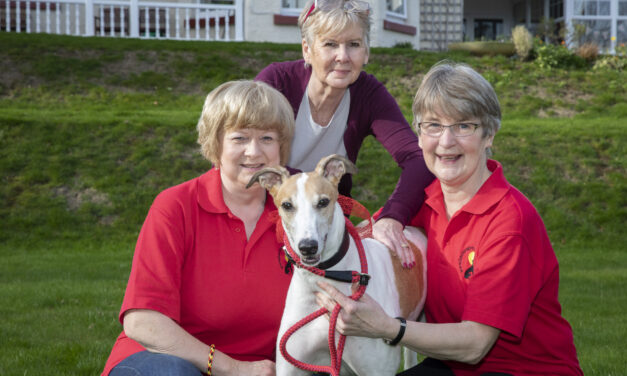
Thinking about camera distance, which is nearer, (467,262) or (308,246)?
(308,246)

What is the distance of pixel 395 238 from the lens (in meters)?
3.65

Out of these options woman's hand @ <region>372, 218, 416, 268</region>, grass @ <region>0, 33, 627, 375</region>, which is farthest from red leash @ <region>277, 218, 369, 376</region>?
grass @ <region>0, 33, 627, 375</region>

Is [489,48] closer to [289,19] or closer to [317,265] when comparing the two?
[289,19]

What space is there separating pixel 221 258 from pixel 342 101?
155 centimetres

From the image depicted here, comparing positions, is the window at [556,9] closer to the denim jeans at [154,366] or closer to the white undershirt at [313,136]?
the white undershirt at [313,136]

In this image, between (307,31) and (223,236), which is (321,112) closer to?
(307,31)

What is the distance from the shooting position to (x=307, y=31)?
4184 mm

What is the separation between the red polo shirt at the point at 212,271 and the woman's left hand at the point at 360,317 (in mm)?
473

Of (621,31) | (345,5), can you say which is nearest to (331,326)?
(345,5)

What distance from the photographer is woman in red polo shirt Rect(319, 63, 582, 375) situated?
3027mm

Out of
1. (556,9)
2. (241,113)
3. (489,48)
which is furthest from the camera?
(556,9)

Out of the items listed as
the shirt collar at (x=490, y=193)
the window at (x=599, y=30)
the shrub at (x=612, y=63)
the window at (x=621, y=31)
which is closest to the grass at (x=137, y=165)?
the shrub at (x=612, y=63)

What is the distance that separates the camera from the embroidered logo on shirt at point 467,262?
3.26 meters

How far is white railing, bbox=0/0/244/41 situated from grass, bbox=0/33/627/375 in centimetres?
106
